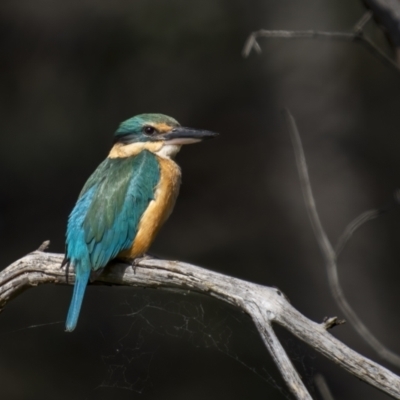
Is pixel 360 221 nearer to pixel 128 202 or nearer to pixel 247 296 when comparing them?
pixel 128 202

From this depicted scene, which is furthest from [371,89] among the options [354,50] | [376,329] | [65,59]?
[65,59]

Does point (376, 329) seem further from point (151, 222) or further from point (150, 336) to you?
point (151, 222)

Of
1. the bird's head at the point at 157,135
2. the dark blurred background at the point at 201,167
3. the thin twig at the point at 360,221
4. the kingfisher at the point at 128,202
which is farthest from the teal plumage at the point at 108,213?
the dark blurred background at the point at 201,167

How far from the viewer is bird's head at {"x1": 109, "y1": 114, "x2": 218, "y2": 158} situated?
149 inches

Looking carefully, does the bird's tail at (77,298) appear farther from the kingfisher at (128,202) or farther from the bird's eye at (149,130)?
the bird's eye at (149,130)

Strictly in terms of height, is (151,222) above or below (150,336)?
above

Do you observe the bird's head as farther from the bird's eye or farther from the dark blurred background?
the dark blurred background

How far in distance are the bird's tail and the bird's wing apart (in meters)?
0.05

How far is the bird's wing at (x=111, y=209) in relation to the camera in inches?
130

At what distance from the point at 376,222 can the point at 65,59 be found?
310cm

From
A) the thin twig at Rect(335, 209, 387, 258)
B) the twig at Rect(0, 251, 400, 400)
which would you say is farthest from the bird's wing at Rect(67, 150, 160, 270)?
the thin twig at Rect(335, 209, 387, 258)

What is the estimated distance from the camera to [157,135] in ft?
12.5

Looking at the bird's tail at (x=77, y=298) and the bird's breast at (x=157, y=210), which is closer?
the bird's tail at (x=77, y=298)

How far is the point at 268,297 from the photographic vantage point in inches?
105
